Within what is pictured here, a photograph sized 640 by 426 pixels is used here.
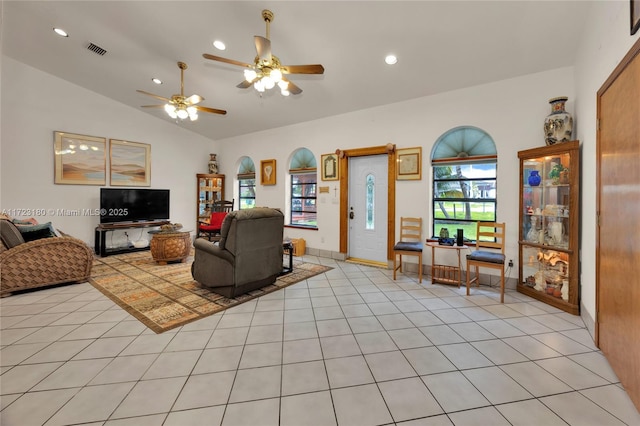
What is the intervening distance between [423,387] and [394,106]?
14.0 ft

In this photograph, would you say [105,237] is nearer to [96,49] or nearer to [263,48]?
[96,49]

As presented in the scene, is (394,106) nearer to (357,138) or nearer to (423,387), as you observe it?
(357,138)

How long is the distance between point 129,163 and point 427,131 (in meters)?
6.48

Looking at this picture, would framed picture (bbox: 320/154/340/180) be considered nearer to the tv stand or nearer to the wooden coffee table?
the wooden coffee table

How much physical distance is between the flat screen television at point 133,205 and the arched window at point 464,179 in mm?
6020

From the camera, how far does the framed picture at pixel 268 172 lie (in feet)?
21.4

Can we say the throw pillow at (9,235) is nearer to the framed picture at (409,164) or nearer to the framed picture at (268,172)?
the framed picture at (268,172)

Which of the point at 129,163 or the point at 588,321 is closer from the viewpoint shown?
the point at 588,321

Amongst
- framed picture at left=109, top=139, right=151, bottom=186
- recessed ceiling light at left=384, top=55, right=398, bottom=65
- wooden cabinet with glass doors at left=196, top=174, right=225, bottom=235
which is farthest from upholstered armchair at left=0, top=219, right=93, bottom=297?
recessed ceiling light at left=384, top=55, right=398, bottom=65

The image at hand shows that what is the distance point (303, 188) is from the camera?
6.32 m

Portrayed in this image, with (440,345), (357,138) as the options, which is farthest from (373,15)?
(440,345)

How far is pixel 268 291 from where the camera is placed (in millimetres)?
3660

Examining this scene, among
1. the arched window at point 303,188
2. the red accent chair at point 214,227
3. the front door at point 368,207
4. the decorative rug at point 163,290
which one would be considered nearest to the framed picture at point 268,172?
the arched window at point 303,188

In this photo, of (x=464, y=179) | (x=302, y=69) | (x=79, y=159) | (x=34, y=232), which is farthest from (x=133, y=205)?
(x=464, y=179)
